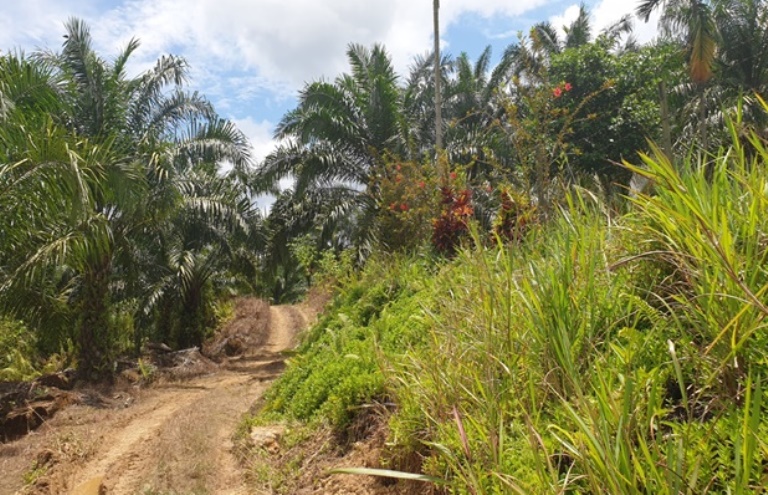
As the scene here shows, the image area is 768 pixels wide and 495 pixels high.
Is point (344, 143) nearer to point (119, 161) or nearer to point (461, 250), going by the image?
point (119, 161)

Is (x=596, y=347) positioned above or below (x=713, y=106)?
below

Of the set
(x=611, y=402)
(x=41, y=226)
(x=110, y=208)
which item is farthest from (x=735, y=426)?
(x=110, y=208)

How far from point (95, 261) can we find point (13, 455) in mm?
4682

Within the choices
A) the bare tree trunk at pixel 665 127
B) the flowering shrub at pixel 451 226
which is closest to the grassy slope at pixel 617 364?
the flowering shrub at pixel 451 226

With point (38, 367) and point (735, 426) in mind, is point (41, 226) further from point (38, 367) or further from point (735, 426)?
point (735, 426)

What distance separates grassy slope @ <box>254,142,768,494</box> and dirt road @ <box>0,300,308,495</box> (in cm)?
227

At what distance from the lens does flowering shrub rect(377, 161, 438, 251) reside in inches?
420

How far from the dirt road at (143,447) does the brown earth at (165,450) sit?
0.01 m

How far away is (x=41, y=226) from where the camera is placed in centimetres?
844

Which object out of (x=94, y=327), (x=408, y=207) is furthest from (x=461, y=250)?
(x=94, y=327)

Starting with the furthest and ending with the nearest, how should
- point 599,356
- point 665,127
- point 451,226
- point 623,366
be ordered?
point 665,127
point 451,226
point 599,356
point 623,366

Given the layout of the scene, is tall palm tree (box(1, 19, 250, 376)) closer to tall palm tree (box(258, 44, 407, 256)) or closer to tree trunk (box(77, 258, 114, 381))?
tree trunk (box(77, 258, 114, 381))

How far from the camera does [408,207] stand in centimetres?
1105

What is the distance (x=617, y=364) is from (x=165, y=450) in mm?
5079
